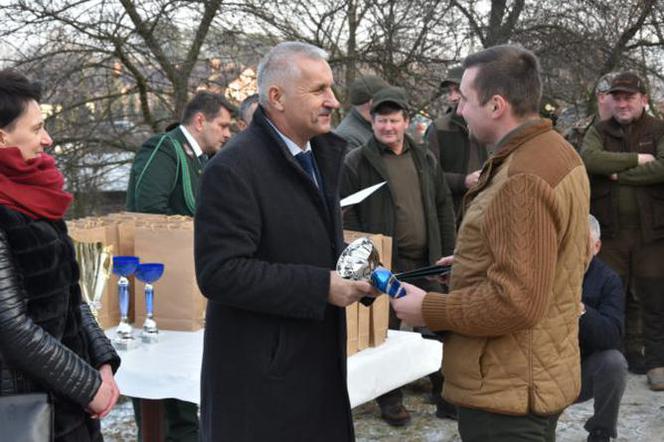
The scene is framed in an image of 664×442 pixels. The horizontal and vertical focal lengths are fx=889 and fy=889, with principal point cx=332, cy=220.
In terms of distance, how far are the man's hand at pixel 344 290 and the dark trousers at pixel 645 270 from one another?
368 cm

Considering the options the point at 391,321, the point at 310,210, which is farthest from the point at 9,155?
the point at 391,321

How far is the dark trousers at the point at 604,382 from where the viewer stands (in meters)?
4.14

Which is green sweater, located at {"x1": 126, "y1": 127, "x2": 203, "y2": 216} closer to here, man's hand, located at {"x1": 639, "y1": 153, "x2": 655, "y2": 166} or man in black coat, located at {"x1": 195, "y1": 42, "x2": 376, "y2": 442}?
man in black coat, located at {"x1": 195, "y1": 42, "x2": 376, "y2": 442}

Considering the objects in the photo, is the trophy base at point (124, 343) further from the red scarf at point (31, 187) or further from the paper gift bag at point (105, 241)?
the red scarf at point (31, 187)

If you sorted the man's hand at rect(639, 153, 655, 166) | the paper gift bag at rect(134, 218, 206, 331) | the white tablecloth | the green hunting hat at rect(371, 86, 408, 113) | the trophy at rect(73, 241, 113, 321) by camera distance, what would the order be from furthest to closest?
the man's hand at rect(639, 153, 655, 166) < the green hunting hat at rect(371, 86, 408, 113) < the paper gift bag at rect(134, 218, 206, 331) < the trophy at rect(73, 241, 113, 321) < the white tablecloth

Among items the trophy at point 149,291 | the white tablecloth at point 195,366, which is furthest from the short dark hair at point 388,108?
the trophy at point 149,291

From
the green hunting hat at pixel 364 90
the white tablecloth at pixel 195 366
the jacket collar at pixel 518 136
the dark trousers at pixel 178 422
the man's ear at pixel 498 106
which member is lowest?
the dark trousers at pixel 178 422

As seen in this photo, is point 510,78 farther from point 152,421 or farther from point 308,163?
point 152,421

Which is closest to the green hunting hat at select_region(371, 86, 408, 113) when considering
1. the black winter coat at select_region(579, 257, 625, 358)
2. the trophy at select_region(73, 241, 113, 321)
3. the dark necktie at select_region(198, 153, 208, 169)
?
the dark necktie at select_region(198, 153, 208, 169)

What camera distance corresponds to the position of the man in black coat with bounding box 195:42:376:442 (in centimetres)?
232

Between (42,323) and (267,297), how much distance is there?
22.5 inches

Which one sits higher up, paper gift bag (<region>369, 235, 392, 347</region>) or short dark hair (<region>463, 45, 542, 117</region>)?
short dark hair (<region>463, 45, 542, 117</region>)

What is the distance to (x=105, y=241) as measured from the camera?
351 centimetres

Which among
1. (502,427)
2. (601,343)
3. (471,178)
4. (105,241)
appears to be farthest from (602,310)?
(105,241)
